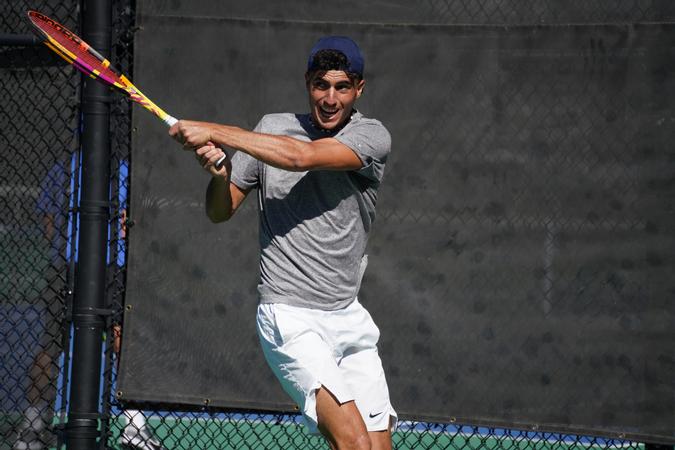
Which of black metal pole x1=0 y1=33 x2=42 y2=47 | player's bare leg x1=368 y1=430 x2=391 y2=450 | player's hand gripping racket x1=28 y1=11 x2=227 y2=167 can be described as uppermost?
black metal pole x1=0 y1=33 x2=42 y2=47

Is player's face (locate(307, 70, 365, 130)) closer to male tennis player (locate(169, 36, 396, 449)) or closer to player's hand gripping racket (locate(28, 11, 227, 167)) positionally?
male tennis player (locate(169, 36, 396, 449))

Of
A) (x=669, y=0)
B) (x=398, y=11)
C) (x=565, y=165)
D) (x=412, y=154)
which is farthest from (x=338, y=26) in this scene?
(x=669, y=0)

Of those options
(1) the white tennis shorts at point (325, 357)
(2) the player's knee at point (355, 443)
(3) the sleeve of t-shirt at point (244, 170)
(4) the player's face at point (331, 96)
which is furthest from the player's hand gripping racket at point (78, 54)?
(2) the player's knee at point (355, 443)

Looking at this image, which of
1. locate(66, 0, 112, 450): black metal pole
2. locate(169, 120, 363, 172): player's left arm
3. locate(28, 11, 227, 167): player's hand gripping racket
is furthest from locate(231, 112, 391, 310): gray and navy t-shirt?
locate(66, 0, 112, 450): black metal pole

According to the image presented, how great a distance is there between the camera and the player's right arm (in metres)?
3.26

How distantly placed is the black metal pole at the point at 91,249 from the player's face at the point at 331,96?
1.48 m

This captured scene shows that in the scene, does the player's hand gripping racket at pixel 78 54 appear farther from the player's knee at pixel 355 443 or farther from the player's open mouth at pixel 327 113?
the player's knee at pixel 355 443

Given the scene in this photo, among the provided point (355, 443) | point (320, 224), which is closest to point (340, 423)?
point (355, 443)

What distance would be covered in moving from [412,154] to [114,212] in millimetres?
1427

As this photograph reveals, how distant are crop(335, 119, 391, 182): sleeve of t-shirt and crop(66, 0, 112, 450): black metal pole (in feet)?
5.27

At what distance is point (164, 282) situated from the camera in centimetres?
465

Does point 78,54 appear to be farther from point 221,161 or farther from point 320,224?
point 320,224

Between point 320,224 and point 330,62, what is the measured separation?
0.56 meters

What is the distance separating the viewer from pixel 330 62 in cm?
346
